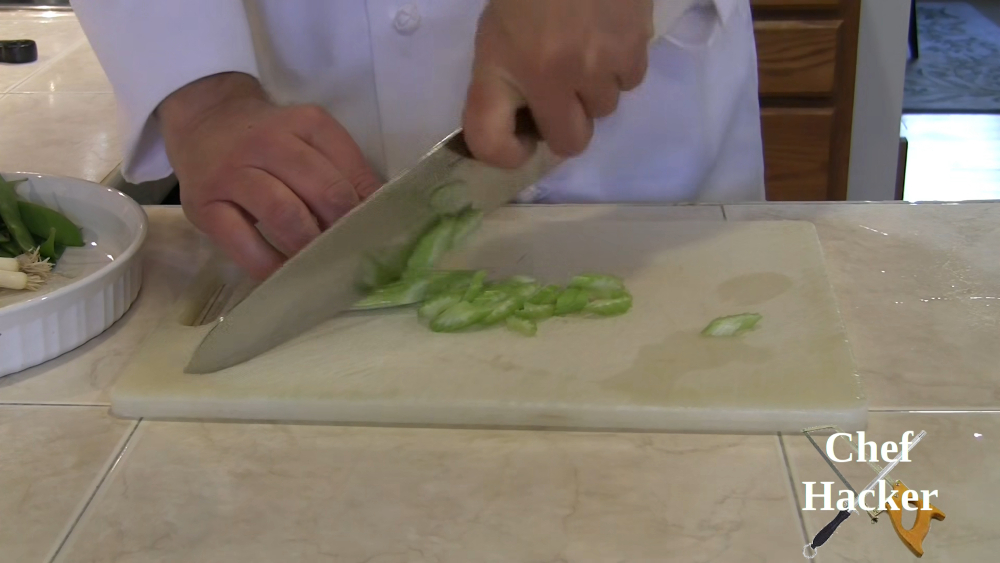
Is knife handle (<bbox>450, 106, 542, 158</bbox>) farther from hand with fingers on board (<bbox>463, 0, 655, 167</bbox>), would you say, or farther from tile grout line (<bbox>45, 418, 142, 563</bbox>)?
tile grout line (<bbox>45, 418, 142, 563</bbox>)

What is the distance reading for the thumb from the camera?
68cm

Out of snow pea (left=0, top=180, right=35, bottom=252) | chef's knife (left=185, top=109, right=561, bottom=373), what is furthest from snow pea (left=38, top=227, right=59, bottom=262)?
chef's knife (left=185, top=109, right=561, bottom=373)

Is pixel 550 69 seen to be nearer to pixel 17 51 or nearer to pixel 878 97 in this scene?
pixel 17 51

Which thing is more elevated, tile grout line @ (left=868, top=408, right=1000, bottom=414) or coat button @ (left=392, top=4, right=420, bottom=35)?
coat button @ (left=392, top=4, right=420, bottom=35)

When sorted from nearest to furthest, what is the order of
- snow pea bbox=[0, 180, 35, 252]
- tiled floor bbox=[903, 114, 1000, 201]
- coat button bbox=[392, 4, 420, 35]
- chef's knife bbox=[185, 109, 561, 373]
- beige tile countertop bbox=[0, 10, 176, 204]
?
1. chef's knife bbox=[185, 109, 561, 373]
2. snow pea bbox=[0, 180, 35, 252]
3. coat button bbox=[392, 4, 420, 35]
4. beige tile countertop bbox=[0, 10, 176, 204]
5. tiled floor bbox=[903, 114, 1000, 201]

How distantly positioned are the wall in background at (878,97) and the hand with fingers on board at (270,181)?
1.40 metres

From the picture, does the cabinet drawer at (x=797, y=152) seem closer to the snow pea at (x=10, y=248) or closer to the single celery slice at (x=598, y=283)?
the single celery slice at (x=598, y=283)

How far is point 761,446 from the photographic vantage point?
0.59 m

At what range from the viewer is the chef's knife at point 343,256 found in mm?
657

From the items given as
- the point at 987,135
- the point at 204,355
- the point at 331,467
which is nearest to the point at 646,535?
the point at 331,467

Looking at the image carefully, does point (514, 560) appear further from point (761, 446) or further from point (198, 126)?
point (198, 126)

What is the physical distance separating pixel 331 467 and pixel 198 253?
36cm

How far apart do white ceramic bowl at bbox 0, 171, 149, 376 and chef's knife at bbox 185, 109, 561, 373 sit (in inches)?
4.4

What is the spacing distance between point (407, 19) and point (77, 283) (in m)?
0.40
